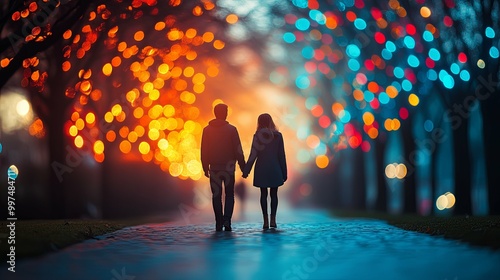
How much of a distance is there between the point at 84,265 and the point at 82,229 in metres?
5.45

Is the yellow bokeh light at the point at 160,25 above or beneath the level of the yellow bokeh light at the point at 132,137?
above

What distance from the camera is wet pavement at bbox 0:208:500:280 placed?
9617 mm

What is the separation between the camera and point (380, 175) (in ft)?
119

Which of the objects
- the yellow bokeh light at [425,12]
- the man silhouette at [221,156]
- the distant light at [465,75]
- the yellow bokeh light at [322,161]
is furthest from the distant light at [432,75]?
the yellow bokeh light at [322,161]

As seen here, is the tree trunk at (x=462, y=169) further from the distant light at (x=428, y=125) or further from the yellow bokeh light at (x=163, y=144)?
the yellow bokeh light at (x=163, y=144)

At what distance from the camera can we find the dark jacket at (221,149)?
16.1 meters

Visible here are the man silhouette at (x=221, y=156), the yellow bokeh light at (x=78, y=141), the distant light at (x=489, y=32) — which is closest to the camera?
the man silhouette at (x=221, y=156)

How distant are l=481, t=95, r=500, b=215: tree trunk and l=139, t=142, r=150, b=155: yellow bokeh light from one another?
19268 millimetres

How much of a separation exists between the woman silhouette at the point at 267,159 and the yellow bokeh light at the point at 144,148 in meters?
26.1

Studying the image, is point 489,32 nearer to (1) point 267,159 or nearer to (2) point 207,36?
(2) point 207,36

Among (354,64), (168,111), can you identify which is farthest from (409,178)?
(168,111)

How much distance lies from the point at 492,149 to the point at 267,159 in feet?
39.1

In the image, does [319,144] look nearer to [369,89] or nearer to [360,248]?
[369,89]

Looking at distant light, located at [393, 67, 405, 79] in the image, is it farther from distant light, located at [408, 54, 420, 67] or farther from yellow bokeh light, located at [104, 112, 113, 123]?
yellow bokeh light, located at [104, 112, 113, 123]
